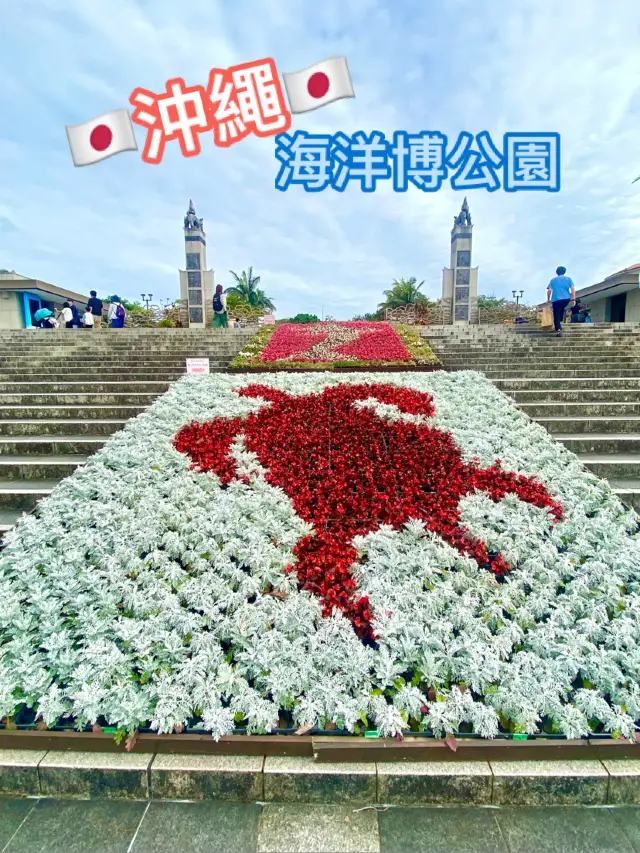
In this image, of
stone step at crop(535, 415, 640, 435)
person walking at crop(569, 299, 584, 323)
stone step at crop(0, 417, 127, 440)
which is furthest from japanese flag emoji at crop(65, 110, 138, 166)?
person walking at crop(569, 299, 584, 323)

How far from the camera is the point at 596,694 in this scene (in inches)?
92.3

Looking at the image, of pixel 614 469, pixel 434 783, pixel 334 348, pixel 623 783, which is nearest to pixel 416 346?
pixel 334 348

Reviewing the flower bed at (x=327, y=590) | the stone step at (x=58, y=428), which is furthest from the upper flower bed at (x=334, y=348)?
the flower bed at (x=327, y=590)

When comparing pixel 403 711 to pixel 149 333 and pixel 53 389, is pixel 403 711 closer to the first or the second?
pixel 53 389

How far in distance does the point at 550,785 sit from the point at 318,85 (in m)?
7.81

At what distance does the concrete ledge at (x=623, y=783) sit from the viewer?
2139mm

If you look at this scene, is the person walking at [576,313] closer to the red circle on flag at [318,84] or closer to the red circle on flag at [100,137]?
the red circle on flag at [318,84]

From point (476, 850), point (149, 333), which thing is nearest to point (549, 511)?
point (476, 850)

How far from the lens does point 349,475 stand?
4.33 meters

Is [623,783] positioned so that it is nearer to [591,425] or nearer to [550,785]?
[550,785]

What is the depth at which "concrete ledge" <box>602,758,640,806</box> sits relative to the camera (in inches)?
84.2

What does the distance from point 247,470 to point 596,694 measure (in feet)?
10.2

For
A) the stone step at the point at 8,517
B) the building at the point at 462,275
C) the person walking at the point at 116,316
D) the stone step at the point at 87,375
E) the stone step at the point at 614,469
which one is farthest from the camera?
the building at the point at 462,275

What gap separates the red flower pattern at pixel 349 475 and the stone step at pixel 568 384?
105 inches
